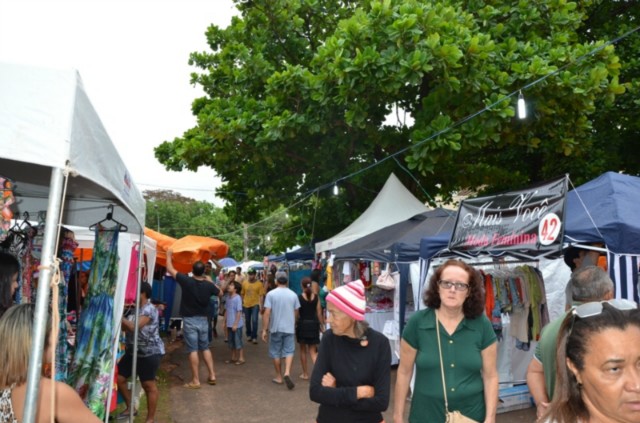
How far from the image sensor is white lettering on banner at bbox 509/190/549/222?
17.7ft

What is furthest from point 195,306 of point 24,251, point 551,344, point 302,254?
point 302,254

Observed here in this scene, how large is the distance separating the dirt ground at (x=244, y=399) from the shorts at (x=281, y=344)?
22.0 inches

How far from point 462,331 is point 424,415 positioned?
0.58 m

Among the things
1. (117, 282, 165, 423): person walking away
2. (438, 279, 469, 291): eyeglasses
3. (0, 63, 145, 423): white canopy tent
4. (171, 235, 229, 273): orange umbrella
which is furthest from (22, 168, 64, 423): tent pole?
(171, 235, 229, 273): orange umbrella

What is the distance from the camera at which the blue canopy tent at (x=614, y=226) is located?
4.79m

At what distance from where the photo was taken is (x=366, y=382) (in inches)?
132

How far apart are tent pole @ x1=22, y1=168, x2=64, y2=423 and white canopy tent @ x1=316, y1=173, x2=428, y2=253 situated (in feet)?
32.0

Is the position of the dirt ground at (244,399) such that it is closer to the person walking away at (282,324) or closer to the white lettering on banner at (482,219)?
the person walking away at (282,324)

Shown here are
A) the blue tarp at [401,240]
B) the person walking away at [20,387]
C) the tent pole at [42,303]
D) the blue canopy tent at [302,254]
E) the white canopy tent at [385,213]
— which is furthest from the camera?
the blue canopy tent at [302,254]

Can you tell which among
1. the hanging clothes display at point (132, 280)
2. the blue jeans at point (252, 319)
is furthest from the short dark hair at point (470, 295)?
the blue jeans at point (252, 319)

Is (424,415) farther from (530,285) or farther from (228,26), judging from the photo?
(228,26)

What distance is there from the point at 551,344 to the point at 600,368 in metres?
1.57

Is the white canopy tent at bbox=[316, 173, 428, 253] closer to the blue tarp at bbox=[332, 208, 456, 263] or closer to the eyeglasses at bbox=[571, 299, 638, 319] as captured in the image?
the blue tarp at bbox=[332, 208, 456, 263]

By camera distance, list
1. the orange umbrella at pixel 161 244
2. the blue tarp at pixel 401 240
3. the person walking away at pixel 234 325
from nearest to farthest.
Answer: the blue tarp at pixel 401 240 → the person walking away at pixel 234 325 → the orange umbrella at pixel 161 244
